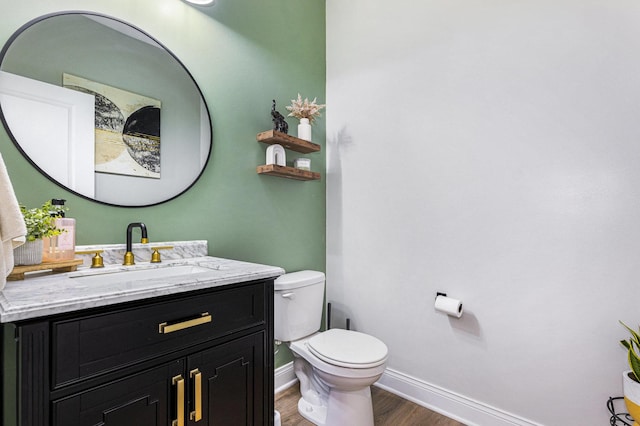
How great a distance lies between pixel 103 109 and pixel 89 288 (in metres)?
0.83

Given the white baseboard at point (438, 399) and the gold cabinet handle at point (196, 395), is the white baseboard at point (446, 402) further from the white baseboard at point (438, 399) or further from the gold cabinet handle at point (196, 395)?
the gold cabinet handle at point (196, 395)

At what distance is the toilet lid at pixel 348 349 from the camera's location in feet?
4.77

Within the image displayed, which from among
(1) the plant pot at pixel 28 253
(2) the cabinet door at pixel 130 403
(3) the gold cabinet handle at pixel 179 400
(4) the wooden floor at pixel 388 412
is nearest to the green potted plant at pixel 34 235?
(1) the plant pot at pixel 28 253

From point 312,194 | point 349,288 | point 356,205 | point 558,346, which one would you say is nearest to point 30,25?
point 312,194

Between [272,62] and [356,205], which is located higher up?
[272,62]

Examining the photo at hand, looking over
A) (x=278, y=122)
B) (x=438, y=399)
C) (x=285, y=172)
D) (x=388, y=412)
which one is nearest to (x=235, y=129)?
(x=278, y=122)

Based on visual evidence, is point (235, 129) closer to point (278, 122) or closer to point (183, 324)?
point (278, 122)

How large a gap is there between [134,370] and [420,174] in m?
1.70

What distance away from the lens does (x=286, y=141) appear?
6.13 feet

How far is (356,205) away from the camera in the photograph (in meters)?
2.20

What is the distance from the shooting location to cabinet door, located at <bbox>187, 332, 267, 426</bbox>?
0.97 m

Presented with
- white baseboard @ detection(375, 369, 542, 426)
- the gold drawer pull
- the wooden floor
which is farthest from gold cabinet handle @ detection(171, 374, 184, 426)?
white baseboard @ detection(375, 369, 542, 426)

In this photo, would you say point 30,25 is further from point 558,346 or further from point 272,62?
point 558,346

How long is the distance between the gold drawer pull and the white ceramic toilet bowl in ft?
2.46
